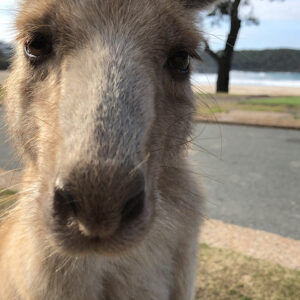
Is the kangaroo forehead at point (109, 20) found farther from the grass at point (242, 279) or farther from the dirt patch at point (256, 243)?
the dirt patch at point (256, 243)

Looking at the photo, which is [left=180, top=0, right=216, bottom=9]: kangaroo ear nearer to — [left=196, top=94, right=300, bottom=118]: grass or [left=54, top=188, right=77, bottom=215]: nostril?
[left=54, top=188, right=77, bottom=215]: nostril

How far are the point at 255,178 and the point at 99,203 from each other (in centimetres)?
704

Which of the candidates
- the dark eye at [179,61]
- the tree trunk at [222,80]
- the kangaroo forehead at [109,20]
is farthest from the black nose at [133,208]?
the tree trunk at [222,80]

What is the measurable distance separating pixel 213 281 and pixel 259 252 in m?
0.82

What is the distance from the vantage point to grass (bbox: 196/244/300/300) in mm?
3555

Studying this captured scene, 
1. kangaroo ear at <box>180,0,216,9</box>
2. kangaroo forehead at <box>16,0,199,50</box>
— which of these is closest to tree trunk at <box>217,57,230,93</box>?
kangaroo ear at <box>180,0,216,9</box>

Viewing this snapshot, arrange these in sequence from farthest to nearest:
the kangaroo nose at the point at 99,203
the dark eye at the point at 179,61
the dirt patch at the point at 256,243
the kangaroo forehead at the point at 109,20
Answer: the dirt patch at the point at 256,243 → the dark eye at the point at 179,61 → the kangaroo forehead at the point at 109,20 → the kangaroo nose at the point at 99,203

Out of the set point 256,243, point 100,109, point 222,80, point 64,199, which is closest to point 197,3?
point 100,109

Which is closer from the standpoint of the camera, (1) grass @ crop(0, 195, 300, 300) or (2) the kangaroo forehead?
(2) the kangaroo forehead

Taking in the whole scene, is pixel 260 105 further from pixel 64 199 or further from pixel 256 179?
pixel 64 199

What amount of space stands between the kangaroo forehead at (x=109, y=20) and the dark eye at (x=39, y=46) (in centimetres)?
4

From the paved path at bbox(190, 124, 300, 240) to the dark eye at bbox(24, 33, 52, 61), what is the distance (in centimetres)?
158

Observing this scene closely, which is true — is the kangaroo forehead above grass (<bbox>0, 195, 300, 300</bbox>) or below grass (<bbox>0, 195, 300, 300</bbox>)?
above

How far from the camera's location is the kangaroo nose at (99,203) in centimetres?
127
